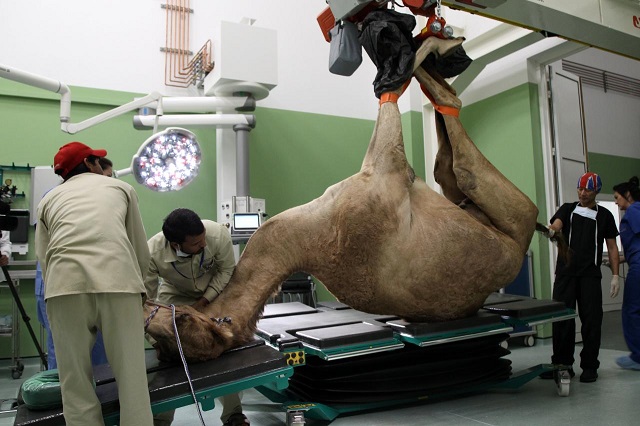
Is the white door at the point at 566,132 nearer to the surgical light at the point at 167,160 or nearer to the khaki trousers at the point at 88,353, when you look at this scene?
the surgical light at the point at 167,160

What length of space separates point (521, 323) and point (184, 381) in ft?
7.86

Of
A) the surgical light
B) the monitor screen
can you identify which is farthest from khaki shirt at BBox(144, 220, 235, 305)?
the monitor screen

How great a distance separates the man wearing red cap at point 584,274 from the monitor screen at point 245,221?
2.97 meters

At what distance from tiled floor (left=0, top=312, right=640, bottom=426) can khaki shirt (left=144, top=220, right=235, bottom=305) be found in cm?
94

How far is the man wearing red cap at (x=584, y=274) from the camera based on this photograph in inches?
165

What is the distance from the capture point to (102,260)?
2064 millimetres

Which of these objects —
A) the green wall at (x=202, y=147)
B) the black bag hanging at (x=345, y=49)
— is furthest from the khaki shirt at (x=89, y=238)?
the green wall at (x=202, y=147)

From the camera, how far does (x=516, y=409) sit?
344 cm

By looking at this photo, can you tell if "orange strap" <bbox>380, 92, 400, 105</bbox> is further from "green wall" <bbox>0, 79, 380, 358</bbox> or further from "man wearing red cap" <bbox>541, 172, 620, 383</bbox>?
"green wall" <bbox>0, 79, 380, 358</bbox>

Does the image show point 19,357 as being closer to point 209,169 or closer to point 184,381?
point 209,169

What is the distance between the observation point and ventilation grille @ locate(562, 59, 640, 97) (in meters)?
8.25

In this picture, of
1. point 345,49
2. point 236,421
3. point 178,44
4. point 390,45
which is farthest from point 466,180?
point 178,44

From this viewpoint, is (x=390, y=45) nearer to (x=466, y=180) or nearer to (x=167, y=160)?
(x=466, y=180)

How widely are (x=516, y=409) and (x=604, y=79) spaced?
726 cm
